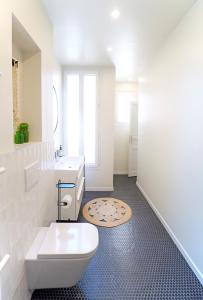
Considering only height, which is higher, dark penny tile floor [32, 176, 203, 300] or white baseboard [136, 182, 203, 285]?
white baseboard [136, 182, 203, 285]

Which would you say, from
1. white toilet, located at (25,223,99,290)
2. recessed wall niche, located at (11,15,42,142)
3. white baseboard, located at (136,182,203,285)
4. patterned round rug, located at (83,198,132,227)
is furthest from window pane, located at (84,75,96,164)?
white toilet, located at (25,223,99,290)

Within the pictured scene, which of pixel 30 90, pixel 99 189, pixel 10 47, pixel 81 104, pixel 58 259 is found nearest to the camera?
pixel 10 47

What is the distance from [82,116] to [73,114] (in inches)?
7.6

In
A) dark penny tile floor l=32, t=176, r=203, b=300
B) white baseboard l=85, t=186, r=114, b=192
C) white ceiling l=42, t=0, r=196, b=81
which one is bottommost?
dark penny tile floor l=32, t=176, r=203, b=300

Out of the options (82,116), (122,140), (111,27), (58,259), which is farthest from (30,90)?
(122,140)

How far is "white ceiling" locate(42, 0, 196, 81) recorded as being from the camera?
2.09m

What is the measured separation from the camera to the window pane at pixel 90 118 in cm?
430

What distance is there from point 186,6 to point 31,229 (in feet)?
8.18

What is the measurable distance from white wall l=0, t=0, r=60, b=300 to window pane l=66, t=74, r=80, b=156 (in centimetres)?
218

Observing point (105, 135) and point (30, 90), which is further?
point (105, 135)

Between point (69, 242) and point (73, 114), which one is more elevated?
point (73, 114)

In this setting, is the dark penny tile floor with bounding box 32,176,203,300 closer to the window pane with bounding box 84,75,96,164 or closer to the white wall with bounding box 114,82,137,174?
the window pane with bounding box 84,75,96,164

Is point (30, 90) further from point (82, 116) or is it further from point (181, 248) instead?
point (82, 116)

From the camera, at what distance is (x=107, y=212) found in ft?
11.0
